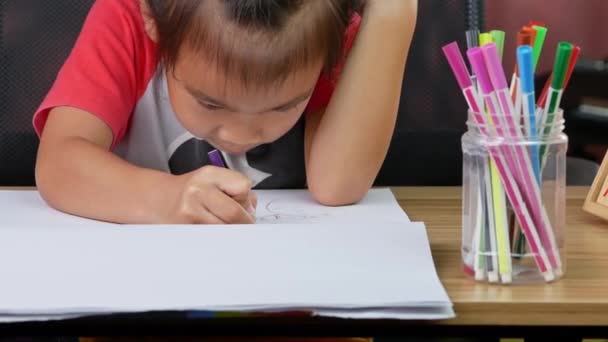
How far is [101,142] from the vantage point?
1.02 metres

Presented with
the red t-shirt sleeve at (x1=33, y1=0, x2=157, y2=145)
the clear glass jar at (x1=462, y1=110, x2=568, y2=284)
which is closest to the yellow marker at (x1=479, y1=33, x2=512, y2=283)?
the clear glass jar at (x1=462, y1=110, x2=568, y2=284)

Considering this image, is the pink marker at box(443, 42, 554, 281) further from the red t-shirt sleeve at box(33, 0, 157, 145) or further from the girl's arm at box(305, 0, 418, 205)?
the red t-shirt sleeve at box(33, 0, 157, 145)

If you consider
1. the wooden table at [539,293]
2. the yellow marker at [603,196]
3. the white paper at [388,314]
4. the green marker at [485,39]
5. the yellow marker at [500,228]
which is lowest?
the yellow marker at [603,196]

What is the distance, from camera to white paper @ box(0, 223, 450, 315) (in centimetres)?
63

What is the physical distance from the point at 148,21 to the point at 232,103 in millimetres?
153

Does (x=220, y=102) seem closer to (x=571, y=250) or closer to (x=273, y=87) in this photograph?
(x=273, y=87)

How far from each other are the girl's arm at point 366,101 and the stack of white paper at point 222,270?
0.24 m

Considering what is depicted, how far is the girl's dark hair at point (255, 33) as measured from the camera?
0.85 m

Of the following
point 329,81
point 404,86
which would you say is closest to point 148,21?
point 329,81

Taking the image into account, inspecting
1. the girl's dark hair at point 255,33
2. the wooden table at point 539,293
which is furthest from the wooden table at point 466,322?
the girl's dark hair at point 255,33

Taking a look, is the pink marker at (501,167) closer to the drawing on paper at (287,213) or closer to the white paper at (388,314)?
the white paper at (388,314)

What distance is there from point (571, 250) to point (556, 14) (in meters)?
1.54

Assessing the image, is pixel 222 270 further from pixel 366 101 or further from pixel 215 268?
pixel 366 101

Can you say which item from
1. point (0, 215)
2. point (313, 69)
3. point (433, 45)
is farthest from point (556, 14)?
point (0, 215)
